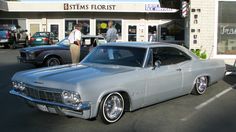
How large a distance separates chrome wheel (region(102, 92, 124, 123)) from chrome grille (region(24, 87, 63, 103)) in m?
0.76

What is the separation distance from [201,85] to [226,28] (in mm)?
6924

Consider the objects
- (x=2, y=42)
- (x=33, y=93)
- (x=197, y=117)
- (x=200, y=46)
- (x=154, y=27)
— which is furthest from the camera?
(x=154, y=27)

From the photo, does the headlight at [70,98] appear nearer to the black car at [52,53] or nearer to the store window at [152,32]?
the black car at [52,53]

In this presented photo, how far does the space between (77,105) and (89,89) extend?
31cm

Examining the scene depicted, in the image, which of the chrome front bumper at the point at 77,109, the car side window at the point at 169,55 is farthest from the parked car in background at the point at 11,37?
the chrome front bumper at the point at 77,109

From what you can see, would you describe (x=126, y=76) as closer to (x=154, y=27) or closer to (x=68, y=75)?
(x=68, y=75)

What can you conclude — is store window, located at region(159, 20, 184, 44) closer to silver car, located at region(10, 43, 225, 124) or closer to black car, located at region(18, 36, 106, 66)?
black car, located at region(18, 36, 106, 66)

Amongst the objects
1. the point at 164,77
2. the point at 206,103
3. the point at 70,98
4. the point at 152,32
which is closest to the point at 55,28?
the point at 152,32

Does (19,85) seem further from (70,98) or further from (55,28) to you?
(55,28)

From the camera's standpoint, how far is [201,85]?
8742 mm

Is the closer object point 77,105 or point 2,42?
point 77,105

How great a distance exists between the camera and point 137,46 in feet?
24.2

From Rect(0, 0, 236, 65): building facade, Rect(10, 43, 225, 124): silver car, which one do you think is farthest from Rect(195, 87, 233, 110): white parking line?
Rect(0, 0, 236, 65): building facade

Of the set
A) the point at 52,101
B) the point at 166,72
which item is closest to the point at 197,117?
the point at 166,72
